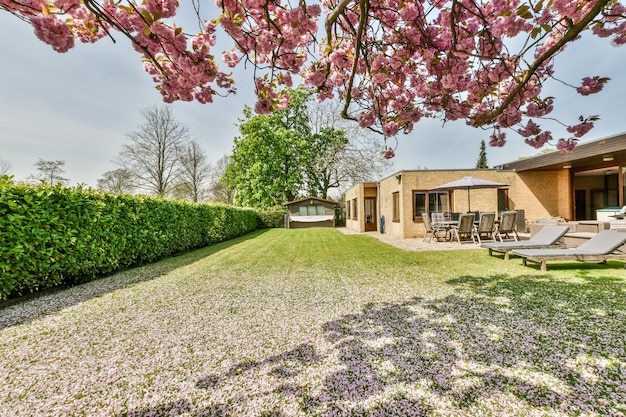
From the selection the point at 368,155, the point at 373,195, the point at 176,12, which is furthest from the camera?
the point at 368,155

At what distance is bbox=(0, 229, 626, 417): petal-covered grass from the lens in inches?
79.1

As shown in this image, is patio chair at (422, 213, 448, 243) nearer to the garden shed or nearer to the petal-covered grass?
the petal-covered grass

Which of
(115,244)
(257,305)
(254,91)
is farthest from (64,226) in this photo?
(254,91)

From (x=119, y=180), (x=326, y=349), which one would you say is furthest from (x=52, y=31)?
(x=119, y=180)

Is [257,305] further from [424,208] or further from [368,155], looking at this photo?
[368,155]

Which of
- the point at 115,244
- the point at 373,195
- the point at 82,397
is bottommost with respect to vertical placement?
the point at 82,397

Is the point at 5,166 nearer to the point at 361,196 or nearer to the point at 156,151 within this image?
the point at 156,151

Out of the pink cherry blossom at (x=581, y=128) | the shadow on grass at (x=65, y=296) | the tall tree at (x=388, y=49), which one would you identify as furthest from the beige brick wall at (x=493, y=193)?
the shadow on grass at (x=65, y=296)

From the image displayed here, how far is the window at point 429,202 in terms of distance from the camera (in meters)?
13.2

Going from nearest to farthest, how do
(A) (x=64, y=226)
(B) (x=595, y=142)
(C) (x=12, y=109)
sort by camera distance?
(A) (x=64, y=226) < (B) (x=595, y=142) < (C) (x=12, y=109)

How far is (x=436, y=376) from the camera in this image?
89.0 inches

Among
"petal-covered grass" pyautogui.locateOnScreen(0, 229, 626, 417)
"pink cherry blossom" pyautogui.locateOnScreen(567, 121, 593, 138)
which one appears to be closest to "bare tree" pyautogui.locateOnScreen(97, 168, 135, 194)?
"petal-covered grass" pyautogui.locateOnScreen(0, 229, 626, 417)

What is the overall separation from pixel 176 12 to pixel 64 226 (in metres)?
4.83

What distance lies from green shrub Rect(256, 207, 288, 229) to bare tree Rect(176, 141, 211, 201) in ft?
32.5
